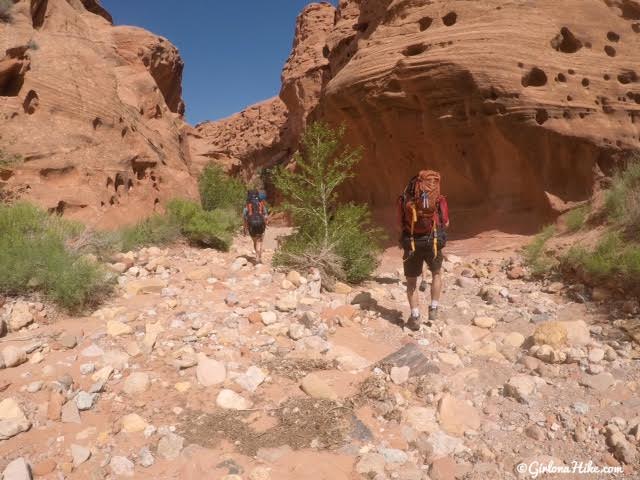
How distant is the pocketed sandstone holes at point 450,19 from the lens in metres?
8.87

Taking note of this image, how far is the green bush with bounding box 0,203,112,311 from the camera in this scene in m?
4.21

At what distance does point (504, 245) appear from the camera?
8367 millimetres

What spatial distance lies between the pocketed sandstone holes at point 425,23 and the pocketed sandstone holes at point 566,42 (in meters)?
2.61

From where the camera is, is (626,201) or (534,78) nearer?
(626,201)

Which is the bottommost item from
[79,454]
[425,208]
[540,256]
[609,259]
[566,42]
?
[540,256]

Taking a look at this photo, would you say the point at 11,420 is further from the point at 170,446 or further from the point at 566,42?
the point at 566,42

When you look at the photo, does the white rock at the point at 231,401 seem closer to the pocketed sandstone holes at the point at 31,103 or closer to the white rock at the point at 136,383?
the white rock at the point at 136,383

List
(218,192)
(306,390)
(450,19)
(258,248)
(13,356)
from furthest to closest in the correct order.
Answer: (218,192) → (450,19) → (258,248) → (13,356) → (306,390)

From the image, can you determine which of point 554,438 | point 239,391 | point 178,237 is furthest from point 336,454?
point 178,237

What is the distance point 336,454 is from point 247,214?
5259 millimetres

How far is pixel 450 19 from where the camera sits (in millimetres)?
8961

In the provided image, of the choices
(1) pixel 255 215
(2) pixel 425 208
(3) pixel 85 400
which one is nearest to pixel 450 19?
(1) pixel 255 215

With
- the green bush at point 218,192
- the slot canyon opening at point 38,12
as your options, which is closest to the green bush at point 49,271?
the slot canyon opening at point 38,12

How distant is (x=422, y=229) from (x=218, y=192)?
12.4 metres
